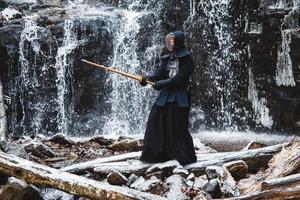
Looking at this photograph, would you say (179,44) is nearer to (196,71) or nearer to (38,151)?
(38,151)

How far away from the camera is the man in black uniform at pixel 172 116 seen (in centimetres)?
717

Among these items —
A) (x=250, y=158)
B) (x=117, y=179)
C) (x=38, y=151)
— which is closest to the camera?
(x=117, y=179)

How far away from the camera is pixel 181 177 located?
623cm

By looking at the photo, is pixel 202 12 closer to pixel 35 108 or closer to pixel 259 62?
pixel 259 62

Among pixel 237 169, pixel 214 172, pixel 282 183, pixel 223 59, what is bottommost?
pixel 237 169

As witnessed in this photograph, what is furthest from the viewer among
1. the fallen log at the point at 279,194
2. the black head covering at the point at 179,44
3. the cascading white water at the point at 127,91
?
the cascading white water at the point at 127,91

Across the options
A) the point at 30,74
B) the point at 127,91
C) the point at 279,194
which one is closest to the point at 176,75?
the point at 279,194

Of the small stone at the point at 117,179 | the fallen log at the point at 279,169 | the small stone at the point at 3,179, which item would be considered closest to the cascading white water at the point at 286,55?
the fallen log at the point at 279,169

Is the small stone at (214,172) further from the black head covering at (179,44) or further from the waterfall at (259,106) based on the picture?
the waterfall at (259,106)

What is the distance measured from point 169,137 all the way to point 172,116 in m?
0.33

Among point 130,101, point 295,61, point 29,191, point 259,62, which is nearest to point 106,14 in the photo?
point 130,101

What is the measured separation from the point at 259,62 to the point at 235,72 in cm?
91

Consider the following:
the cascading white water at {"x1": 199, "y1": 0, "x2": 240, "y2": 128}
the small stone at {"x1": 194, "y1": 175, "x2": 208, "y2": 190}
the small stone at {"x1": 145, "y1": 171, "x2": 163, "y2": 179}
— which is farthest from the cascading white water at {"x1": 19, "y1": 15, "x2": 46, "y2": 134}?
the small stone at {"x1": 194, "y1": 175, "x2": 208, "y2": 190}

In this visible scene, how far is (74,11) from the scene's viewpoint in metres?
17.3
